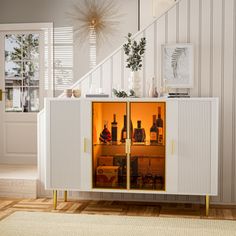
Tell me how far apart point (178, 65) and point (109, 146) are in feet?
3.50

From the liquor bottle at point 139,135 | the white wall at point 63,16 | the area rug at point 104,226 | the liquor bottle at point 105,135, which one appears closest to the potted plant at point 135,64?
the liquor bottle at point 139,135

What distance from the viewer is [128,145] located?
475 centimetres

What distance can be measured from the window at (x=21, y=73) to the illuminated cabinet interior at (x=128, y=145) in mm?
2170

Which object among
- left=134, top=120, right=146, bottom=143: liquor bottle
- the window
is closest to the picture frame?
left=134, top=120, right=146, bottom=143: liquor bottle

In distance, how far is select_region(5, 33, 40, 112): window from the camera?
6.77 meters

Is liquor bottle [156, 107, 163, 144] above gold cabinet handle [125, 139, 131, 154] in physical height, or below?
above

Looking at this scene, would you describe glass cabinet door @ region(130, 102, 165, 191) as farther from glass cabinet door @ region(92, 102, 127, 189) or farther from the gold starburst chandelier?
the gold starburst chandelier

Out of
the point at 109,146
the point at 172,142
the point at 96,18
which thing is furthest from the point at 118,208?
the point at 96,18

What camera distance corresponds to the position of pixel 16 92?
683 cm

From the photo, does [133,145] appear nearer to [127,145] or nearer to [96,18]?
[127,145]

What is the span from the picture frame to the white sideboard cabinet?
1.43ft

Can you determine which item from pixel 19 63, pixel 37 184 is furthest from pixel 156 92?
pixel 19 63

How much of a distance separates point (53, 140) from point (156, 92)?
1.08m

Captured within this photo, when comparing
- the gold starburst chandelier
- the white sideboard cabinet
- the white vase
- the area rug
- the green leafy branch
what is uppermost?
the gold starburst chandelier
